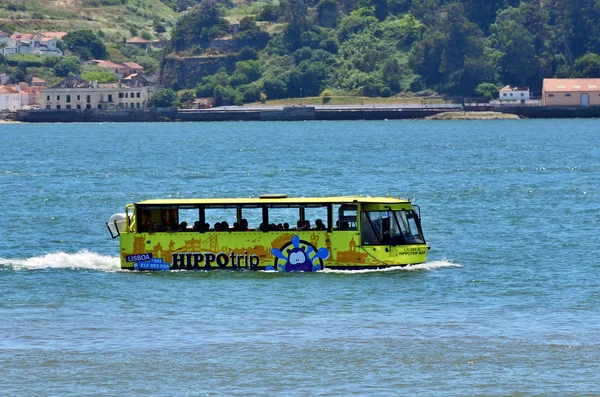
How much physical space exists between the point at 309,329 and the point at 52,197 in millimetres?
44572

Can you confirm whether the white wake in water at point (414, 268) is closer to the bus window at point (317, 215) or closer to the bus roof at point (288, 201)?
the bus window at point (317, 215)

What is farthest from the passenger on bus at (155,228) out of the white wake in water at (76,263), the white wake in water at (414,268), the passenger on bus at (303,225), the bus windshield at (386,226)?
the bus windshield at (386,226)

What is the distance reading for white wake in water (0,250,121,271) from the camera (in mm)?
44688

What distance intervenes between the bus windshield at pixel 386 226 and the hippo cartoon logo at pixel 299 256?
1421 mm

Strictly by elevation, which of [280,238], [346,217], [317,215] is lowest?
[280,238]

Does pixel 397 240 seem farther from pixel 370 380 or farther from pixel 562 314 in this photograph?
pixel 370 380

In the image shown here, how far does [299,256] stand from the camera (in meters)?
41.7

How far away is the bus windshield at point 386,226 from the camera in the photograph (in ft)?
136

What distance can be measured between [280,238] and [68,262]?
828 centimetres

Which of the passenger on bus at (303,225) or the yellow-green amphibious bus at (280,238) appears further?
the passenger on bus at (303,225)

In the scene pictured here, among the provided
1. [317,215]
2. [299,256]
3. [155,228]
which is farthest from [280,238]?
[155,228]

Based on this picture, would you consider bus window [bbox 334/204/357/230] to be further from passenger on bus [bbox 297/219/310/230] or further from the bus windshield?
passenger on bus [bbox 297/219/310/230]

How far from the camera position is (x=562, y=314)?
114ft

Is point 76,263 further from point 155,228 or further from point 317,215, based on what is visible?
point 317,215
